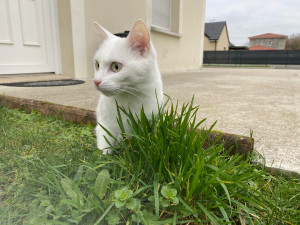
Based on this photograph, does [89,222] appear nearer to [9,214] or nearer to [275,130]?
[9,214]

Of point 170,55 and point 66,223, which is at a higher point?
point 170,55

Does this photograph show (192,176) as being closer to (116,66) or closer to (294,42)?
(116,66)

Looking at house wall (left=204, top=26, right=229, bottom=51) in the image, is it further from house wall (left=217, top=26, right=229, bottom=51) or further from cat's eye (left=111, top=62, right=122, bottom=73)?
cat's eye (left=111, top=62, right=122, bottom=73)

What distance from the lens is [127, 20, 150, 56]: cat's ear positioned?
109 centimetres

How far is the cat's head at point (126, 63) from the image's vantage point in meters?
1.07

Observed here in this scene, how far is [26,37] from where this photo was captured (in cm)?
355

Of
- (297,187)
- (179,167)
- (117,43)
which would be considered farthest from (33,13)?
(297,187)

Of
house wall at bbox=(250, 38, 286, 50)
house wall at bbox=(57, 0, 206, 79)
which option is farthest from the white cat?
house wall at bbox=(250, 38, 286, 50)

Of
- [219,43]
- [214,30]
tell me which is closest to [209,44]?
[219,43]

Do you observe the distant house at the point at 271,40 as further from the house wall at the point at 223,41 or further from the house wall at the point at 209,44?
the house wall at the point at 209,44

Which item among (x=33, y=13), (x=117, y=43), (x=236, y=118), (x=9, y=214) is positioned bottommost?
(x=9, y=214)

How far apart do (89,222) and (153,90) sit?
70 cm

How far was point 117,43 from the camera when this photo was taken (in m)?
1.15

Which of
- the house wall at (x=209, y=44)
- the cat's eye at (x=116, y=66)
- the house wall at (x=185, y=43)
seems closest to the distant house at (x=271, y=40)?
the house wall at (x=209, y=44)
